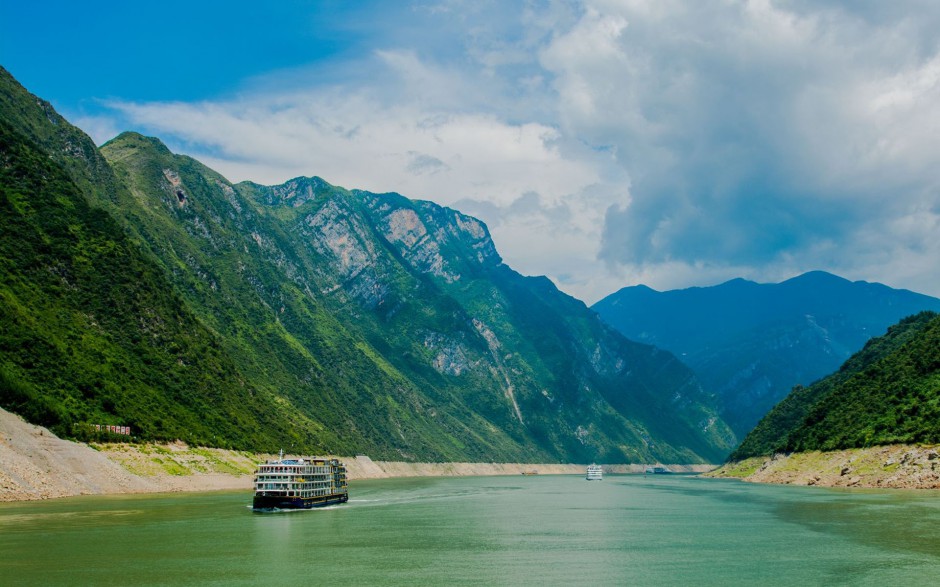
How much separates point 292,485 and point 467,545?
5392 cm

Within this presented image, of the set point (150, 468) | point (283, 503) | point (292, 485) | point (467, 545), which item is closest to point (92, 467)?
point (150, 468)

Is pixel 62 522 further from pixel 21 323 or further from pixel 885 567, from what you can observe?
pixel 885 567

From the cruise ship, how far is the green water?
12.0 ft

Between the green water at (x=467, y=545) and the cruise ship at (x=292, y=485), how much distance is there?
364 cm

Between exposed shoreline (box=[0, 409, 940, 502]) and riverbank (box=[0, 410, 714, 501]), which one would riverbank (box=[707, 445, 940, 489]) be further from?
riverbank (box=[0, 410, 714, 501])

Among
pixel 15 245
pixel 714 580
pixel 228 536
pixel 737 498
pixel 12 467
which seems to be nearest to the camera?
pixel 714 580

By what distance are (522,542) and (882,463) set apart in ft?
314

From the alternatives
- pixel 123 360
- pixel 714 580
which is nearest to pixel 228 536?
pixel 714 580

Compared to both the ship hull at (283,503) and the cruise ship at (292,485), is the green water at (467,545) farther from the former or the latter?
the cruise ship at (292,485)

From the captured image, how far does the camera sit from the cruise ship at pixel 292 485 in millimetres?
134500

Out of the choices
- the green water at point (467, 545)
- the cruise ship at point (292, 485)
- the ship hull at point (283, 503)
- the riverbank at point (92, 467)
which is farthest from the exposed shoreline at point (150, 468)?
the ship hull at point (283, 503)

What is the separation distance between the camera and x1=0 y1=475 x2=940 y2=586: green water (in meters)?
69.8

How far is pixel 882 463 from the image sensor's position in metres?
158

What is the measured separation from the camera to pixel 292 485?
13850 cm
